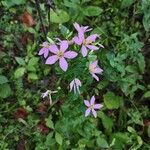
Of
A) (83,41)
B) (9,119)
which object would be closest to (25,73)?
(9,119)

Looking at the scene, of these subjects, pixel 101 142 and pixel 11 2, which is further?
pixel 11 2

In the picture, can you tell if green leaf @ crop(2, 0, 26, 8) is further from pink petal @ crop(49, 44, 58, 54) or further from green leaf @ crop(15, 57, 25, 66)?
pink petal @ crop(49, 44, 58, 54)

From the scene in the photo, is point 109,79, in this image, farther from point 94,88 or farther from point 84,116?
point 84,116

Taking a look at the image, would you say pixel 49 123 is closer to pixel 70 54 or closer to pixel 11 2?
pixel 70 54

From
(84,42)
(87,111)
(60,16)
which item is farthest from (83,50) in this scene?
(60,16)

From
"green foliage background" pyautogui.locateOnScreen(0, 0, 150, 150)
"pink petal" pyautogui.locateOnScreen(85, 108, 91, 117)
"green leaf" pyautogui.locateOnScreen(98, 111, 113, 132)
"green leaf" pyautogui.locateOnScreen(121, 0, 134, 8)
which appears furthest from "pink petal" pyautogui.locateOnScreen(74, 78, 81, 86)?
"green leaf" pyautogui.locateOnScreen(121, 0, 134, 8)

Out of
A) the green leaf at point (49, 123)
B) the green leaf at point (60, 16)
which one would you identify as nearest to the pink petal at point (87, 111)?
the green leaf at point (49, 123)

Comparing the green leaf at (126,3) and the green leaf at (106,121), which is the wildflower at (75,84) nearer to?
the green leaf at (106,121)
